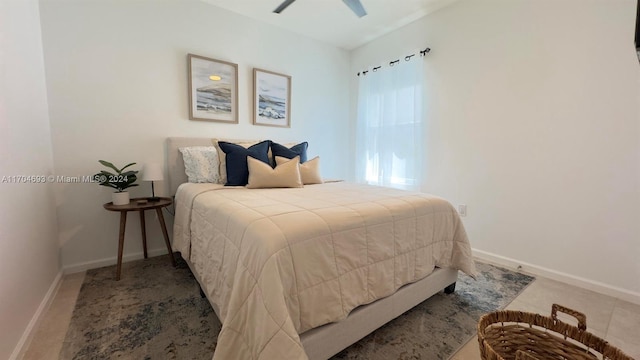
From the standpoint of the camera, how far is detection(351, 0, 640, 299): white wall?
186 cm

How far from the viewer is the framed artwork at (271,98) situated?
3148 mm

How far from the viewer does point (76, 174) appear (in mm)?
2232

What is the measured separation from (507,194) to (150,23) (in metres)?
3.67

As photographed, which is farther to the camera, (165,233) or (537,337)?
(165,233)

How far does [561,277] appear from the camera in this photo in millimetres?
2125

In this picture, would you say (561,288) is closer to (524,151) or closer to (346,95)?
(524,151)

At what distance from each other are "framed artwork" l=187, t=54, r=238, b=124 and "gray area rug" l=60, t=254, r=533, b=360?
1.65m

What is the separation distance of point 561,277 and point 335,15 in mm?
3297

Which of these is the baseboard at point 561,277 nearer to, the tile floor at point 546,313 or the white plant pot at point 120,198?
the tile floor at point 546,313

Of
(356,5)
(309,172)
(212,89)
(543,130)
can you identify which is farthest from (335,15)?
(543,130)

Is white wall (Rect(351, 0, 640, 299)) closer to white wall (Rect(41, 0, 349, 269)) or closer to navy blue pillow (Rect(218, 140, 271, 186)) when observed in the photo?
navy blue pillow (Rect(218, 140, 271, 186))

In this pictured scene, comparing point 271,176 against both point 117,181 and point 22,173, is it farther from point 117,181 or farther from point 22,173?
point 22,173

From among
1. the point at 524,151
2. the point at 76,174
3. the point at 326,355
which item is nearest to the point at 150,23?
the point at 76,174

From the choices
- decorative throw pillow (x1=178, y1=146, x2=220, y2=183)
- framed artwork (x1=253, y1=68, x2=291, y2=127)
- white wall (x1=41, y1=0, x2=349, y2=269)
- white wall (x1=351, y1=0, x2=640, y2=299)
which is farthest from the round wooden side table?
white wall (x1=351, y1=0, x2=640, y2=299)
